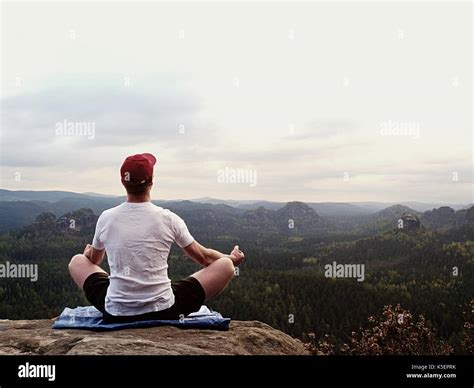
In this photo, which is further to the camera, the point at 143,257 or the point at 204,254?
the point at 204,254

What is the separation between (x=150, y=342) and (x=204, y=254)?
82 centimetres

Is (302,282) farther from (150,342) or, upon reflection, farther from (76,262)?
(150,342)

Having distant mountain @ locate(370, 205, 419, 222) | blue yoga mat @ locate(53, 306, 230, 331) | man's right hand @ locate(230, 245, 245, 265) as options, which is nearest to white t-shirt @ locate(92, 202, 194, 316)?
blue yoga mat @ locate(53, 306, 230, 331)

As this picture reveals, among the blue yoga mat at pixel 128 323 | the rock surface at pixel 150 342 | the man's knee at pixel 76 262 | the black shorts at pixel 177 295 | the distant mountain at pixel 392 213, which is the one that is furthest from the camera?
the distant mountain at pixel 392 213

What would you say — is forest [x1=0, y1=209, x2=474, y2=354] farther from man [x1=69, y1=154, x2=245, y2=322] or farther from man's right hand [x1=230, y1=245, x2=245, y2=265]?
man [x1=69, y1=154, x2=245, y2=322]

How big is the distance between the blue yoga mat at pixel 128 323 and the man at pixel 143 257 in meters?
0.06

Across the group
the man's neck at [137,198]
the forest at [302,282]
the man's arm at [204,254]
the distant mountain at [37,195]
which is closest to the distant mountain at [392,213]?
the forest at [302,282]

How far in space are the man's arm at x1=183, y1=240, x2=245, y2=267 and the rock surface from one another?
0.59 m

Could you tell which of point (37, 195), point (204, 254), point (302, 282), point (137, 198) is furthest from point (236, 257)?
point (302, 282)

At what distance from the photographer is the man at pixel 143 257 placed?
160 inches

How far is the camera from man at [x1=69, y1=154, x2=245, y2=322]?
4.07 metres

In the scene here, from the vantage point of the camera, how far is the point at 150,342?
391 centimetres

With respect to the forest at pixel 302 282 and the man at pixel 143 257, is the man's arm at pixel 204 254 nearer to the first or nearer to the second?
the man at pixel 143 257
